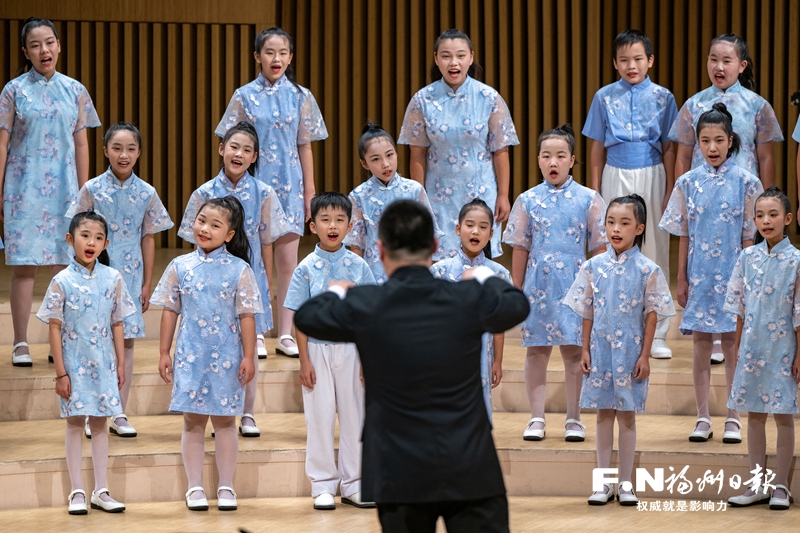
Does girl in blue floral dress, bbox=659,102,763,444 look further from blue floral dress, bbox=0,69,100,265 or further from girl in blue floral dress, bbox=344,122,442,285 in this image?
blue floral dress, bbox=0,69,100,265

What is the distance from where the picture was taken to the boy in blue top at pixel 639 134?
213 inches

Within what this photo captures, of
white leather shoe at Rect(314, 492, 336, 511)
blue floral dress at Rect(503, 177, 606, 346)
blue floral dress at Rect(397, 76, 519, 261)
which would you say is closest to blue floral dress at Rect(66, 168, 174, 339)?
white leather shoe at Rect(314, 492, 336, 511)

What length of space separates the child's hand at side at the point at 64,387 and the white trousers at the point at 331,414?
33.5 inches

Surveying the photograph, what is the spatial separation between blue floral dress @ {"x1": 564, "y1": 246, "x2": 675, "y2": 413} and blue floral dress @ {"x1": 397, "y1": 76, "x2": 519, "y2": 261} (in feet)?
2.75

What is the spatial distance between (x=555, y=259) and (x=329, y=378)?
1087 millimetres

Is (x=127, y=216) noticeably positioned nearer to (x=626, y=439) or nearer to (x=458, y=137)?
(x=458, y=137)

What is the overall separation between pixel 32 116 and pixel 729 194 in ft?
10.0

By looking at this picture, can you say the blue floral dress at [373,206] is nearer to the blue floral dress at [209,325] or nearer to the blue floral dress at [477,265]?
the blue floral dress at [477,265]

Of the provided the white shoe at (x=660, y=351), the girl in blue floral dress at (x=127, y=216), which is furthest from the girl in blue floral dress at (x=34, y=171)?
the white shoe at (x=660, y=351)

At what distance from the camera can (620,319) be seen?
4.34 m

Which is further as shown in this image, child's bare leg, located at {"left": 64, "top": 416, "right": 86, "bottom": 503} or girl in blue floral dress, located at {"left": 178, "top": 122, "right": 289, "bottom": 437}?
girl in blue floral dress, located at {"left": 178, "top": 122, "right": 289, "bottom": 437}

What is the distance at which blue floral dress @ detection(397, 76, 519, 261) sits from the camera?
17.0 feet

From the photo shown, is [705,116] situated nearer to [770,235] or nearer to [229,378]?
[770,235]

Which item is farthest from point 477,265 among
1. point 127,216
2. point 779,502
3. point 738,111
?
point 738,111
